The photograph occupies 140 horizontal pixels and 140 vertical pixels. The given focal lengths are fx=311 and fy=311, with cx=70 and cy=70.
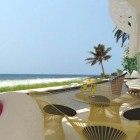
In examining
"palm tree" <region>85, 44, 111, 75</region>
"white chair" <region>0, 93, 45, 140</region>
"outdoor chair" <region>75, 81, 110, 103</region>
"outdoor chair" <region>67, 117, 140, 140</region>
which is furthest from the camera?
"palm tree" <region>85, 44, 111, 75</region>

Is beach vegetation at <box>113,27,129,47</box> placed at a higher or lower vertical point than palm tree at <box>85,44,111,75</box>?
higher

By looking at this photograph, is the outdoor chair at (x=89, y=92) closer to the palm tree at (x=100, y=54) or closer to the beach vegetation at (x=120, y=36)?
the palm tree at (x=100, y=54)

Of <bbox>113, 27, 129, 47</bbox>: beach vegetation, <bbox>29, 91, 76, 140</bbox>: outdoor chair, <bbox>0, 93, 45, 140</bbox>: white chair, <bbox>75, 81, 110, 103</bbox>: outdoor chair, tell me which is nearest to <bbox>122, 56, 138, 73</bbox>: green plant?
<bbox>113, 27, 129, 47</bbox>: beach vegetation

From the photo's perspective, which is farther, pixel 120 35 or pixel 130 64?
pixel 120 35

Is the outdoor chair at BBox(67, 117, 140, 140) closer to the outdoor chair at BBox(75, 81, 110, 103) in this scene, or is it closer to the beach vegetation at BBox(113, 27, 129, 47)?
the outdoor chair at BBox(75, 81, 110, 103)

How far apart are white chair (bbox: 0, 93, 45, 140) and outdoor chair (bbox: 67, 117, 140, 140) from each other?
446mm

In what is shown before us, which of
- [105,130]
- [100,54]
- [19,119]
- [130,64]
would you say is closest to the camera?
[19,119]

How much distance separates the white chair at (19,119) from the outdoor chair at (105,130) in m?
0.45

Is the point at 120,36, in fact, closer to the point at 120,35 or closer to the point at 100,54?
the point at 120,35

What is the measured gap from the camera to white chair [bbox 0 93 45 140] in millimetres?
2273

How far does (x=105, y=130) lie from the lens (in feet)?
8.80

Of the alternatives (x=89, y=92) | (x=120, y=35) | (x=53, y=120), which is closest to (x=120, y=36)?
(x=120, y=35)

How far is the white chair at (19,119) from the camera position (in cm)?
227

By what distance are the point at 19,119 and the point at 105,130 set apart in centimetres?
78
